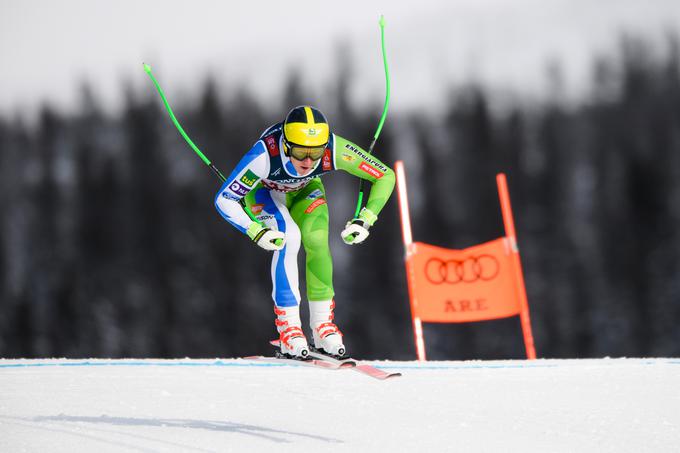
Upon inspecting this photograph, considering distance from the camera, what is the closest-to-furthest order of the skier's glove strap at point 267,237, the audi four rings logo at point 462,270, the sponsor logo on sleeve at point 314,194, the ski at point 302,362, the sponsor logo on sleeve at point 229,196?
the ski at point 302,362, the skier's glove strap at point 267,237, the sponsor logo on sleeve at point 229,196, the sponsor logo on sleeve at point 314,194, the audi four rings logo at point 462,270

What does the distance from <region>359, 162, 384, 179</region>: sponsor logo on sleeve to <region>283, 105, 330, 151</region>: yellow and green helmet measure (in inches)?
16.8

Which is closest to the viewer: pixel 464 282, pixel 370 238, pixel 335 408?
pixel 335 408

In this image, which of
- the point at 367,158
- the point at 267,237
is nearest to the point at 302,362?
the point at 267,237

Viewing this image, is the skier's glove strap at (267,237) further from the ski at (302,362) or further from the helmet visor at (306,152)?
the ski at (302,362)

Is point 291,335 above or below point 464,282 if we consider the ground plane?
above

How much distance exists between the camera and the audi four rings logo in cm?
1002

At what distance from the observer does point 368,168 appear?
5.86m

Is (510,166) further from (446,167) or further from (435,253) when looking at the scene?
(435,253)

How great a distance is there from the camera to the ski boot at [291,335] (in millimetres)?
5535

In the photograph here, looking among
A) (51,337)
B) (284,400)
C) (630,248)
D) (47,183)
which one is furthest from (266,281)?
(284,400)

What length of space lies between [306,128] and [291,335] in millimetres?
1275

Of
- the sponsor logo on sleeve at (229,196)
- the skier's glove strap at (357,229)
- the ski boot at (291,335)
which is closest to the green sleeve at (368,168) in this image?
the skier's glove strap at (357,229)

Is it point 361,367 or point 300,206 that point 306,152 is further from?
point 361,367

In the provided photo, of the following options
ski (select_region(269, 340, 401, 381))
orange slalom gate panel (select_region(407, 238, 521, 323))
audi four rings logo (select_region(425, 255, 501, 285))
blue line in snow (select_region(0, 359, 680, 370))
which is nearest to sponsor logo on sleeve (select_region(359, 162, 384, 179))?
ski (select_region(269, 340, 401, 381))
